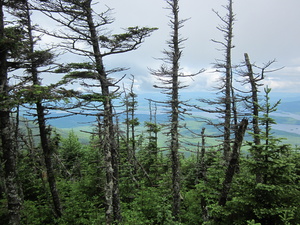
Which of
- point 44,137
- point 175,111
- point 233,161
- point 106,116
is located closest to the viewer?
point 233,161

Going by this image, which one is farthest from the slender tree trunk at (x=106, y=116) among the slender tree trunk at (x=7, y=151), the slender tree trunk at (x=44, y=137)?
the slender tree trunk at (x=44, y=137)

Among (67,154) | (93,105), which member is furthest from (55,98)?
(67,154)

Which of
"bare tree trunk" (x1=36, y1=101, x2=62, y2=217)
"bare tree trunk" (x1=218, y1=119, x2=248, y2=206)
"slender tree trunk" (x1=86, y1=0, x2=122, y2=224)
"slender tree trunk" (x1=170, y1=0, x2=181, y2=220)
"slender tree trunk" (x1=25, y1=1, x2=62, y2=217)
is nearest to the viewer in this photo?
"bare tree trunk" (x1=218, y1=119, x2=248, y2=206)

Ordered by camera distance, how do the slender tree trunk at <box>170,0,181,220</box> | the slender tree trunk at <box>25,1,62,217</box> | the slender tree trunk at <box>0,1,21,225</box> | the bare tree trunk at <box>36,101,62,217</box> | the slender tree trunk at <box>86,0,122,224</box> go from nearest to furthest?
the slender tree trunk at <box>0,1,21,225</box>
the slender tree trunk at <box>86,0,122,224</box>
the slender tree trunk at <box>25,1,62,217</box>
the bare tree trunk at <box>36,101,62,217</box>
the slender tree trunk at <box>170,0,181,220</box>

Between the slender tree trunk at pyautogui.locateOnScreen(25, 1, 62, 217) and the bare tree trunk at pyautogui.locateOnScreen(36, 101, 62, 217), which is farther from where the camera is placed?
the bare tree trunk at pyautogui.locateOnScreen(36, 101, 62, 217)

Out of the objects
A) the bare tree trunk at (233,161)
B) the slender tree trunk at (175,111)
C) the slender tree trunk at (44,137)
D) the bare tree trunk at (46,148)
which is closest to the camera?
the bare tree trunk at (233,161)

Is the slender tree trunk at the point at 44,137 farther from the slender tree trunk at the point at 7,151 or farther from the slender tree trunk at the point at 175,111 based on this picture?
the slender tree trunk at the point at 175,111

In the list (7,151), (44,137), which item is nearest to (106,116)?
(7,151)

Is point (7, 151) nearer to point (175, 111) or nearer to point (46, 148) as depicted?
point (46, 148)

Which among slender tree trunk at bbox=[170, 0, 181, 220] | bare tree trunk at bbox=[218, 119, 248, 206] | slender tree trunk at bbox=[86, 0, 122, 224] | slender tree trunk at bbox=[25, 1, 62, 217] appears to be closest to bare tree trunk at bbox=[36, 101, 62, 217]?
slender tree trunk at bbox=[25, 1, 62, 217]

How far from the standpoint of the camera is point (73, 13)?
7211 millimetres

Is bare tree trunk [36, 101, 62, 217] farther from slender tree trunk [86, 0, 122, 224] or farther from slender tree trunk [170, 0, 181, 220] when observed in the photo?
slender tree trunk [170, 0, 181, 220]

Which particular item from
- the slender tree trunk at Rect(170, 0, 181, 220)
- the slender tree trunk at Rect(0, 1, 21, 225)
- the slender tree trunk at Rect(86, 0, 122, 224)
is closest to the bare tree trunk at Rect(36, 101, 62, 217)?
the slender tree trunk at Rect(0, 1, 21, 225)

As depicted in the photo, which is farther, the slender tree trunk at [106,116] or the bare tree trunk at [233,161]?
the slender tree trunk at [106,116]
